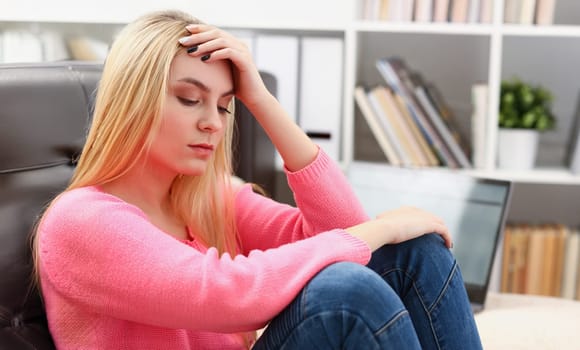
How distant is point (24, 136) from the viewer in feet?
3.83

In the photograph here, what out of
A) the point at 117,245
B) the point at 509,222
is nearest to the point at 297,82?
the point at 509,222

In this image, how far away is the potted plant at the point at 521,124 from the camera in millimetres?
2123

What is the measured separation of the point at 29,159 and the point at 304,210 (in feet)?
1.42

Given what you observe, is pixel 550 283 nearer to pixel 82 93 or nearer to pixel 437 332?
pixel 437 332

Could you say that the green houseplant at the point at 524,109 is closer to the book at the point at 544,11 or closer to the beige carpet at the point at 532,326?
the book at the point at 544,11

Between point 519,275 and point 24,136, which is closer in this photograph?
point 24,136

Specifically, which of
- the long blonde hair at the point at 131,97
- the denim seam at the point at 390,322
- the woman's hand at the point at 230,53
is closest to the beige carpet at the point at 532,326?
the denim seam at the point at 390,322

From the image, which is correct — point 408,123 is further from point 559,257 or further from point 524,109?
point 559,257

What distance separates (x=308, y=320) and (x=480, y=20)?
1310 mm

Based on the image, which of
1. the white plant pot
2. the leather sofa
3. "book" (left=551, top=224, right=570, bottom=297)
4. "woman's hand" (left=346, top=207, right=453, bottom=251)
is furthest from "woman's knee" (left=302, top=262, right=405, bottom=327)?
"book" (left=551, top=224, right=570, bottom=297)

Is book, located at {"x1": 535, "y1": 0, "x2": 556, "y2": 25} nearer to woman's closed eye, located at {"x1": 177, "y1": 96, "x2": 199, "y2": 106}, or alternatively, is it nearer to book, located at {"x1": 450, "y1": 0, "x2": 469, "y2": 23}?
book, located at {"x1": 450, "y1": 0, "x2": 469, "y2": 23}

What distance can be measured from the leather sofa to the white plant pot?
1220mm

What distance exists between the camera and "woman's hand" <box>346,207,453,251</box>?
1.13m

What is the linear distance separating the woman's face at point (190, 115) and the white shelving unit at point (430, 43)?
99cm
